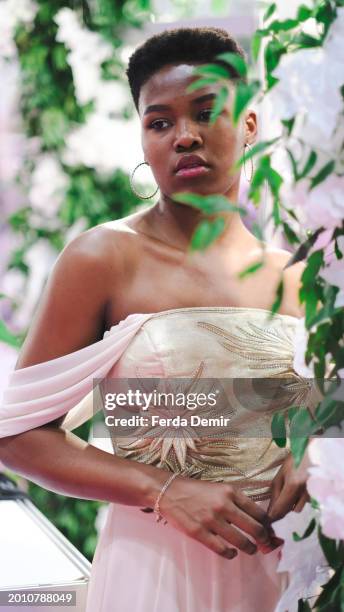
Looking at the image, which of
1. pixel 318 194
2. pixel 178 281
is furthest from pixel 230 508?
pixel 318 194

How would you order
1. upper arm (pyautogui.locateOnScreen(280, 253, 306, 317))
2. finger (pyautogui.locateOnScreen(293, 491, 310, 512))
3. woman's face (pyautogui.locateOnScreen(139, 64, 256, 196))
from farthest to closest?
upper arm (pyautogui.locateOnScreen(280, 253, 306, 317)) < woman's face (pyautogui.locateOnScreen(139, 64, 256, 196)) < finger (pyautogui.locateOnScreen(293, 491, 310, 512))

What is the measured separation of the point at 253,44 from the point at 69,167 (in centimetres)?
181

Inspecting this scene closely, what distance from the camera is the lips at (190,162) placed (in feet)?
3.94

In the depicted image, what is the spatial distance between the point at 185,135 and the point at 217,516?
471mm

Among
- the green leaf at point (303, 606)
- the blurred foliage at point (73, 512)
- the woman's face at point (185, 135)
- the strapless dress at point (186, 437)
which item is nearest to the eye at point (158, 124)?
the woman's face at point (185, 135)

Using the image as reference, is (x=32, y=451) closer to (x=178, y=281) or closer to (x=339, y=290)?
(x=178, y=281)

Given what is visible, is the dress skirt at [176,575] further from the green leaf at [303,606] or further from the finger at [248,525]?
the green leaf at [303,606]

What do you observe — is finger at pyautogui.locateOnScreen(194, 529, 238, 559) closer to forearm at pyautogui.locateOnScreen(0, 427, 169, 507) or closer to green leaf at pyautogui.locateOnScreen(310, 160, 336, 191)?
forearm at pyautogui.locateOnScreen(0, 427, 169, 507)

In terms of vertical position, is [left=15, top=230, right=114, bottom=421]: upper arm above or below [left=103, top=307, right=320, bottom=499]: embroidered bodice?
above

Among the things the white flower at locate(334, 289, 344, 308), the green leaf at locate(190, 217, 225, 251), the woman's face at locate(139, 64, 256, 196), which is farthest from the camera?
the woman's face at locate(139, 64, 256, 196)

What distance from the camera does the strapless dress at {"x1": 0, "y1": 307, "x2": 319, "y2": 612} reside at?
3.99 ft

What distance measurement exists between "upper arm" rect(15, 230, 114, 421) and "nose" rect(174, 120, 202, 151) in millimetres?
179

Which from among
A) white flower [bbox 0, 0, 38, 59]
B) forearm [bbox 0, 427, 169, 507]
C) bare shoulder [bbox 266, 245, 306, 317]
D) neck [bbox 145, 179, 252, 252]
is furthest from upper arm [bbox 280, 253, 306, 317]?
white flower [bbox 0, 0, 38, 59]

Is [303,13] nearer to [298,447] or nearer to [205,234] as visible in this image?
[205,234]
